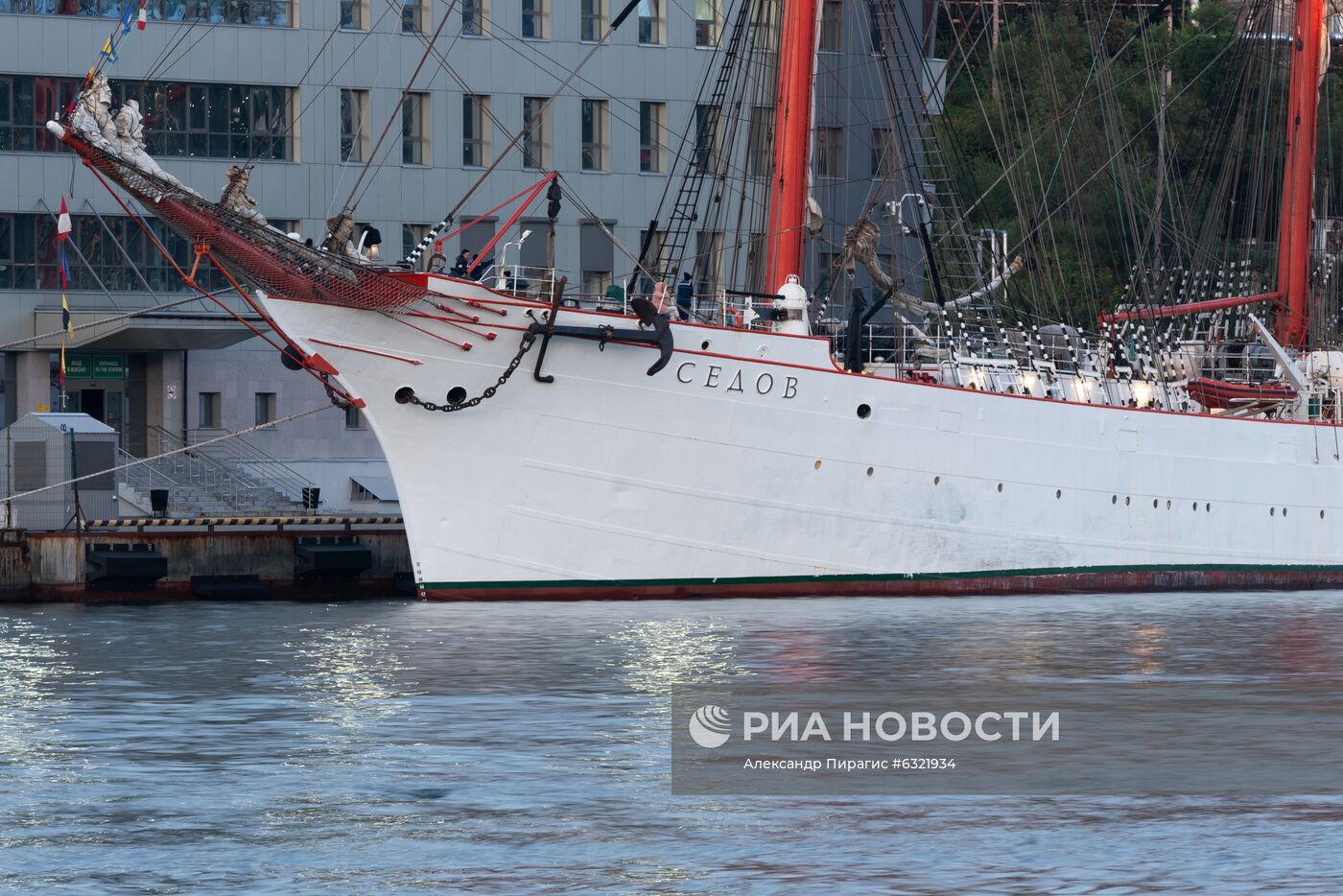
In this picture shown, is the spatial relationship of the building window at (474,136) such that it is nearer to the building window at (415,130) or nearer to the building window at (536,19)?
the building window at (415,130)

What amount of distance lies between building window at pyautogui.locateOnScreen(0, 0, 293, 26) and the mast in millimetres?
25435

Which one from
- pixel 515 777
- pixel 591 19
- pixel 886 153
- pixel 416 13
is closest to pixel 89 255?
pixel 416 13

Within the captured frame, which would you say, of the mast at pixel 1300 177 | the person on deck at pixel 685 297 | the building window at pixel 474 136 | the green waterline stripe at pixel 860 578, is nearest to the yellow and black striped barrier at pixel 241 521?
the green waterline stripe at pixel 860 578

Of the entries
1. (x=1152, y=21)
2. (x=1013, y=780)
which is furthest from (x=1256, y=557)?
(x=1013, y=780)

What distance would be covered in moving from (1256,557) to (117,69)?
96.8 feet

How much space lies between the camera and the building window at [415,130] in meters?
62.8

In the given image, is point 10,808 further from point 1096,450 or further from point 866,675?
point 1096,450

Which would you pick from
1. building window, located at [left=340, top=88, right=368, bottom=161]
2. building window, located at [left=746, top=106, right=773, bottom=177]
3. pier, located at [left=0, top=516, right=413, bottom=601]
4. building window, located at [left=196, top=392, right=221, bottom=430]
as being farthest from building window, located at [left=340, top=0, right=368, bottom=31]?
pier, located at [left=0, top=516, right=413, bottom=601]

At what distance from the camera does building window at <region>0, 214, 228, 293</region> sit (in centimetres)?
5900

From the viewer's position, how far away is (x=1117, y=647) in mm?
31547

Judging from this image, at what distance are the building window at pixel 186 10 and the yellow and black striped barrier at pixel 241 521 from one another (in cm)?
2118

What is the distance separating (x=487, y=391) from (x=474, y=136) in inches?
1101

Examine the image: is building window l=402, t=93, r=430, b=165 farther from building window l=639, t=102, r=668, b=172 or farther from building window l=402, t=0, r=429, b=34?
building window l=639, t=102, r=668, b=172

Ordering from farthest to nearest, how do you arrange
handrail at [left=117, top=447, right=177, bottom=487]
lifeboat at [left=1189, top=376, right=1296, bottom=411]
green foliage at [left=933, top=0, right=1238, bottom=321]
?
green foliage at [left=933, top=0, right=1238, bottom=321] → handrail at [left=117, top=447, right=177, bottom=487] → lifeboat at [left=1189, top=376, right=1296, bottom=411]
